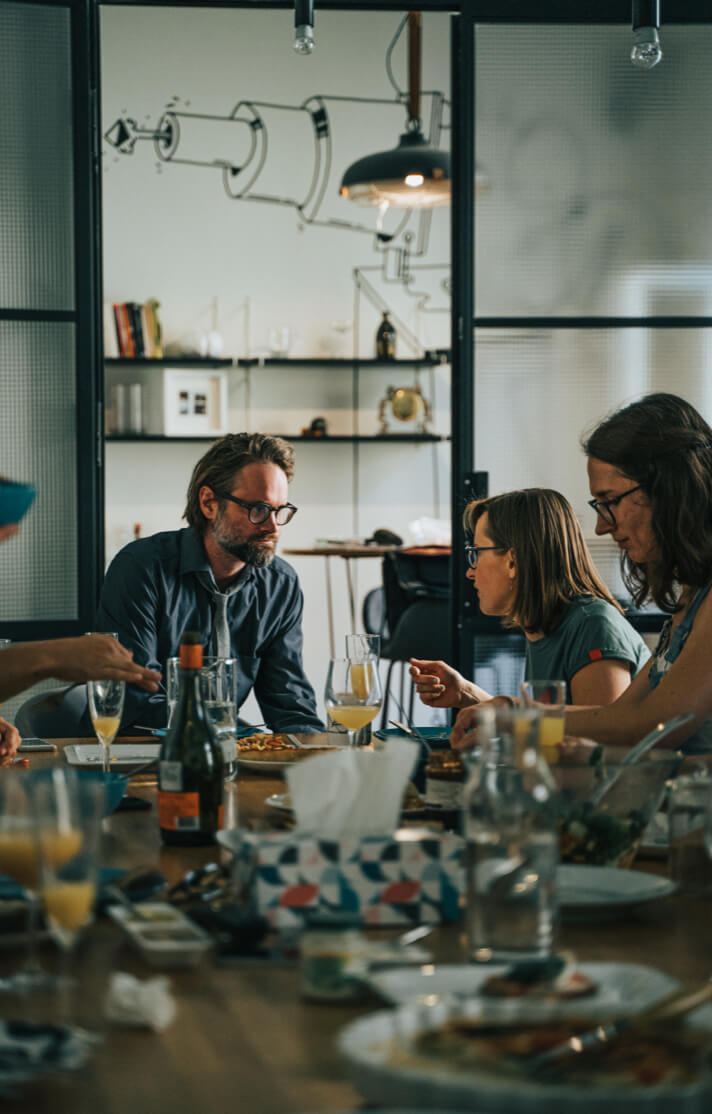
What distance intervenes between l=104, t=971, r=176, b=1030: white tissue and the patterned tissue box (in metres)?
0.21

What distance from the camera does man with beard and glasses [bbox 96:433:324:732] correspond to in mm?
2912

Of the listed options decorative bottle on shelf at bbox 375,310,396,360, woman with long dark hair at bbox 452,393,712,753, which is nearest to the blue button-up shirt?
woman with long dark hair at bbox 452,393,712,753

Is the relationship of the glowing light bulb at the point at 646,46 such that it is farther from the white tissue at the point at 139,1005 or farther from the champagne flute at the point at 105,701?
the white tissue at the point at 139,1005

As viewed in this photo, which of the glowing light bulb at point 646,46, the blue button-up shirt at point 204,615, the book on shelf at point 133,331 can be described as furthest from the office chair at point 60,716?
the book on shelf at point 133,331

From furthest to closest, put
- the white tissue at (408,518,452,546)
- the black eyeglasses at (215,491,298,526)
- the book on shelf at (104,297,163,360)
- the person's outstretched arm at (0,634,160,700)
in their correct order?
the book on shelf at (104,297,163,360), the white tissue at (408,518,452,546), the black eyeglasses at (215,491,298,526), the person's outstretched arm at (0,634,160,700)

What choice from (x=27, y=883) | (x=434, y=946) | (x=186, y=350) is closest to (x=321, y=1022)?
(x=434, y=946)

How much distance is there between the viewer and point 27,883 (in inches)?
41.8

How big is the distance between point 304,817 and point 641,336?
294 cm

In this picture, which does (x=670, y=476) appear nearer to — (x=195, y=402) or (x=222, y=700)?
(x=222, y=700)

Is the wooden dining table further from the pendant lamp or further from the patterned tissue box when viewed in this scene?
the pendant lamp

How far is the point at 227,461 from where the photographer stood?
10.5 ft

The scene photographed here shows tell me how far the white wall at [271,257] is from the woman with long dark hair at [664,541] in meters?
4.97

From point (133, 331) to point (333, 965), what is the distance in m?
6.39

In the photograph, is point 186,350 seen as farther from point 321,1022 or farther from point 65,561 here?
point 321,1022
